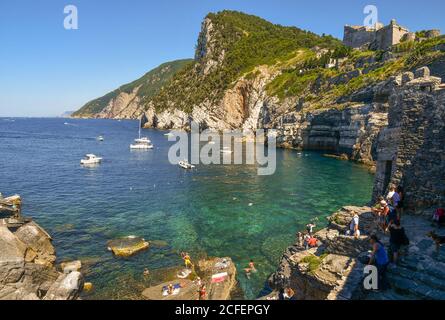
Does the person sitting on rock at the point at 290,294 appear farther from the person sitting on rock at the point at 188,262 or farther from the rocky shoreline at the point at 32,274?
the rocky shoreline at the point at 32,274

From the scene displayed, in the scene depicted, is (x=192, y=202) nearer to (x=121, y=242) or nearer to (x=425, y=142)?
(x=121, y=242)

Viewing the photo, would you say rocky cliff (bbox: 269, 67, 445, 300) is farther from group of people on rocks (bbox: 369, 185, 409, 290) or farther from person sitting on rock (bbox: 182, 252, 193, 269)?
person sitting on rock (bbox: 182, 252, 193, 269)

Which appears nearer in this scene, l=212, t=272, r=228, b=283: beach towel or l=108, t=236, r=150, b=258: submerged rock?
l=212, t=272, r=228, b=283: beach towel

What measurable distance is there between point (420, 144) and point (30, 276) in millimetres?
23107

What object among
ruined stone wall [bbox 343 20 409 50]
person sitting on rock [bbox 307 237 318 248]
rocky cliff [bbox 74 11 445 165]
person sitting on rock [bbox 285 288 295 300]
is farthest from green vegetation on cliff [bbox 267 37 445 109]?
person sitting on rock [bbox 285 288 295 300]

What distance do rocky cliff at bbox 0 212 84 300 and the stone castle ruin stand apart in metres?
100

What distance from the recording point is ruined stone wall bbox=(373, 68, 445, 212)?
16.0 meters

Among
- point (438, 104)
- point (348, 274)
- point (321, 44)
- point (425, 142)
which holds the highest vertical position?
point (321, 44)

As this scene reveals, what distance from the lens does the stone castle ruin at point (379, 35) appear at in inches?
3709
